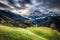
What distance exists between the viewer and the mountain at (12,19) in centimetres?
592

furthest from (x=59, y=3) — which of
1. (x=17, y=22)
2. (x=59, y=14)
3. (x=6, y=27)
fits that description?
(x=6, y=27)

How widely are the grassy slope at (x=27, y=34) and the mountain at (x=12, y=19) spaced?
17cm

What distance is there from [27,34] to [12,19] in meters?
0.74

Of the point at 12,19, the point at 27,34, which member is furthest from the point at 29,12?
the point at 27,34

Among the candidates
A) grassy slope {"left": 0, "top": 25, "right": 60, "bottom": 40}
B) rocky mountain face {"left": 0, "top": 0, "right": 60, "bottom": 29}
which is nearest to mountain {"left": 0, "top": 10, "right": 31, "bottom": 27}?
rocky mountain face {"left": 0, "top": 0, "right": 60, "bottom": 29}

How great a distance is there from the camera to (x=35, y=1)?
6328 millimetres

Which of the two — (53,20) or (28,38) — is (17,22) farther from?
(53,20)

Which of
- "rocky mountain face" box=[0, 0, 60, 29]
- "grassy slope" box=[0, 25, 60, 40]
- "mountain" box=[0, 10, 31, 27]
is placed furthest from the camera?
"rocky mountain face" box=[0, 0, 60, 29]

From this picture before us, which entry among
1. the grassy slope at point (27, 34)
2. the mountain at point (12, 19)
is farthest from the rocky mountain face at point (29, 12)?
the grassy slope at point (27, 34)

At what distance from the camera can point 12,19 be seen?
19.9ft

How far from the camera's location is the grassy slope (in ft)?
18.8

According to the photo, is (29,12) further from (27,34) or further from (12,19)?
(27,34)

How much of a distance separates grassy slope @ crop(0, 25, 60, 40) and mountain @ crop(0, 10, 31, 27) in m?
0.17

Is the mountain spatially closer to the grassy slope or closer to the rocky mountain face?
the rocky mountain face
